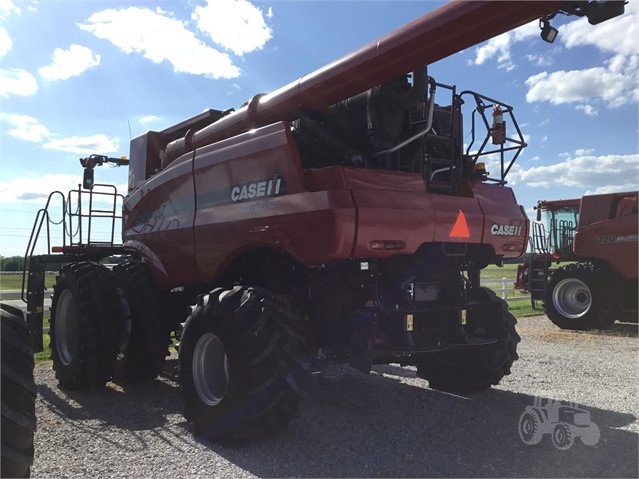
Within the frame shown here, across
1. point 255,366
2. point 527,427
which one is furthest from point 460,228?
point 255,366

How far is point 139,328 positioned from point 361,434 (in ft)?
10.2

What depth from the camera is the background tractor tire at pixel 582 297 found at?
37.1 ft

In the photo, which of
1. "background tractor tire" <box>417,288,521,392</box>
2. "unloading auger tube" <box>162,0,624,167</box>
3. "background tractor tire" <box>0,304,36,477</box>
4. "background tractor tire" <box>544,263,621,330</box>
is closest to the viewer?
"background tractor tire" <box>0,304,36,477</box>

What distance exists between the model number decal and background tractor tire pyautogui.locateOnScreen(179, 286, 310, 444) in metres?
2.22

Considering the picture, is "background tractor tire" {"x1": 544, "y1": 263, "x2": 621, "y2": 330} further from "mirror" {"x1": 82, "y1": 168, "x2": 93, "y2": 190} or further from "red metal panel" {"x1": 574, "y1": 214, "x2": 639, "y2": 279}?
"mirror" {"x1": 82, "y1": 168, "x2": 93, "y2": 190}

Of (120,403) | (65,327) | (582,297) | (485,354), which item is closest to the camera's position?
(485,354)

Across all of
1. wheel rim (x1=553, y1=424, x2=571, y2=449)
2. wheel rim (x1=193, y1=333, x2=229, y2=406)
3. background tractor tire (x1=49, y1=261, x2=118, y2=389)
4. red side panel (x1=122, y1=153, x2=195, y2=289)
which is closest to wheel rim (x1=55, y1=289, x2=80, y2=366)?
background tractor tire (x1=49, y1=261, x2=118, y2=389)

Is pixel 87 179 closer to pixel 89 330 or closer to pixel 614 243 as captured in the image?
pixel 89 330

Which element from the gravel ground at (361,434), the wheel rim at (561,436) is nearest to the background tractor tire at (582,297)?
the gravel ground at (361,434)

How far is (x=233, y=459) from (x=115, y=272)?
11.7 ft

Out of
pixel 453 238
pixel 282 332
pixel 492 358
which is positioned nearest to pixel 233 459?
pixel 282 332

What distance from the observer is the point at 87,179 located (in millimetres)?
7770

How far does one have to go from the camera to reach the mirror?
774 cm
